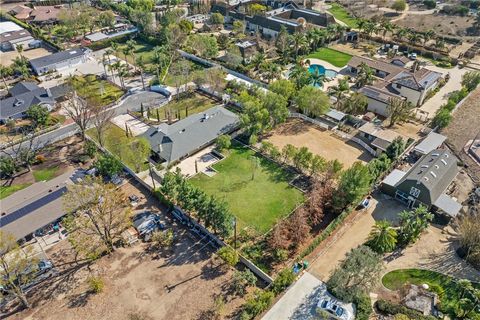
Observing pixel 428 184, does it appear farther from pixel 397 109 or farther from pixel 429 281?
pixel 397 109

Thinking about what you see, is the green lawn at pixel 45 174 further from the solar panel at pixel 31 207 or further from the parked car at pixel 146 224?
the parked car at pixel 146 224

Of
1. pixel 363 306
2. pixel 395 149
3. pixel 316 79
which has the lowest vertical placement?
pixel 363 306

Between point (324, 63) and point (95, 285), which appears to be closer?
point (95, 285)

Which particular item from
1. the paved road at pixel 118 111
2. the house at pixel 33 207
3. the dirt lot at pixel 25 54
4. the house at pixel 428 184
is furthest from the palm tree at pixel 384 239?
the dirt lot at pixel 25 54

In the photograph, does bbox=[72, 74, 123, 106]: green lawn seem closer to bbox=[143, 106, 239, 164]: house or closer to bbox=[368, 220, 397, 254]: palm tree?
bbox=[143, 106, 239, 164]: house

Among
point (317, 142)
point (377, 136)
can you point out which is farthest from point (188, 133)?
point (377, 136)

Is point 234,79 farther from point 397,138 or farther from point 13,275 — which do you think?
point 13,275
